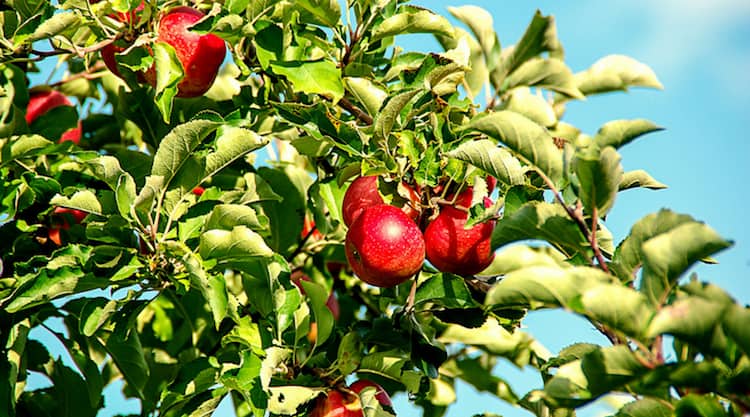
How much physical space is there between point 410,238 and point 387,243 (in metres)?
0.07

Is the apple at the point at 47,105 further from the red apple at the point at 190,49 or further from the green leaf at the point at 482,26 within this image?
the green leaf at the point at 482,26

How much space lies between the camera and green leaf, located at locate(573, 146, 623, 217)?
5.36 ft

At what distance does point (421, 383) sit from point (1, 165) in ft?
4.59

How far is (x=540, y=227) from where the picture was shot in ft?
5.65

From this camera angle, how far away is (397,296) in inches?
108

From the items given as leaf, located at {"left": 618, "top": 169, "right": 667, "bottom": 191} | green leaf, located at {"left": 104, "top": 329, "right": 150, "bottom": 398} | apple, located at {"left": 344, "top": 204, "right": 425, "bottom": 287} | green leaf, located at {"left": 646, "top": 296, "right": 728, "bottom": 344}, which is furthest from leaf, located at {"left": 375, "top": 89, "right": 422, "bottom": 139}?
green leaf, located at {"left": 104, "top": 329, "right": 150, "bottom": 398}

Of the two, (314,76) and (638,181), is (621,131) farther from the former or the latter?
(314,76)

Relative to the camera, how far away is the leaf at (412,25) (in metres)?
2.35

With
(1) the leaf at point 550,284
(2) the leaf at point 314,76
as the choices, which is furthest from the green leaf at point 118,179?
(1) the leaf at point 550,284

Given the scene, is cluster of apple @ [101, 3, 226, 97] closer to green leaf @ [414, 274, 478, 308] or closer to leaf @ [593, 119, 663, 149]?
green leaf @ [414, 274, 478, 308]

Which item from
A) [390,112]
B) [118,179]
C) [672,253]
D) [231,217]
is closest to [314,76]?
[390,112]

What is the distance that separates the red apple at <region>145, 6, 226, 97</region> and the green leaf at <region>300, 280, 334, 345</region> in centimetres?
66

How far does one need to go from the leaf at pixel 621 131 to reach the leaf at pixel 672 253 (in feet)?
0.70

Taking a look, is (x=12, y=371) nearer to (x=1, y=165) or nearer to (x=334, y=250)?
(x=1, y=165)
